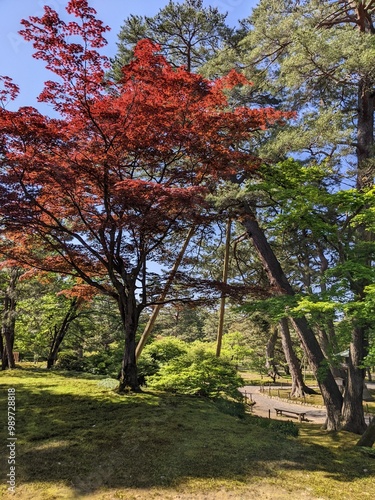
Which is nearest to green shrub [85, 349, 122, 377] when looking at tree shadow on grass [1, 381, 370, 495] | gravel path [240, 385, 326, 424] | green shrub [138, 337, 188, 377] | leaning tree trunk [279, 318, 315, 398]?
green shrub [138, 337, 188, 377]

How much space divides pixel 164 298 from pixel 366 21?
33.2ft

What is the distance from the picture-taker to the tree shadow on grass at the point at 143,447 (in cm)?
363

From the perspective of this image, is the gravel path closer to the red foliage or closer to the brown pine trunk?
the brown pine trunk

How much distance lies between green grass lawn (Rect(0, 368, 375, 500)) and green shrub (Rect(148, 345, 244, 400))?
1761 mm

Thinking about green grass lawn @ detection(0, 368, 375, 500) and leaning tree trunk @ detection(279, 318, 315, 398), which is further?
leaning tree trunk @ detection(279, 318, 315, 398)

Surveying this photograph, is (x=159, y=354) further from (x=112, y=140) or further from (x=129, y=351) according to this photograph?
(x=112, y=140)

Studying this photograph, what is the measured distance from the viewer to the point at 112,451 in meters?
4.23

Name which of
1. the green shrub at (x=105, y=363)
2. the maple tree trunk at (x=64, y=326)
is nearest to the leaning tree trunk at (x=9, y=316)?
the maple tree trunk at (x=64, y=326)

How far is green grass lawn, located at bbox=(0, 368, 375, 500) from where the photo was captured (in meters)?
3.36

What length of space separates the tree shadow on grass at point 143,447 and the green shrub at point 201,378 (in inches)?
68.9

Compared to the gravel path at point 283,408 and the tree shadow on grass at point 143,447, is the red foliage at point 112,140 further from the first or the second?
the gravel path at point 283,408

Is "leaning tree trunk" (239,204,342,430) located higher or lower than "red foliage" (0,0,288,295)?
lower

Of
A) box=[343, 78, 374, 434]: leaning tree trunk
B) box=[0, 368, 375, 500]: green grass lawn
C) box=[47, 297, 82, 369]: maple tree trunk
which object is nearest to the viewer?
box=[0, 368, 375, 500]: green grass lawn

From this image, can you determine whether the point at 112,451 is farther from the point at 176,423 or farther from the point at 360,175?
the point at 360,175
